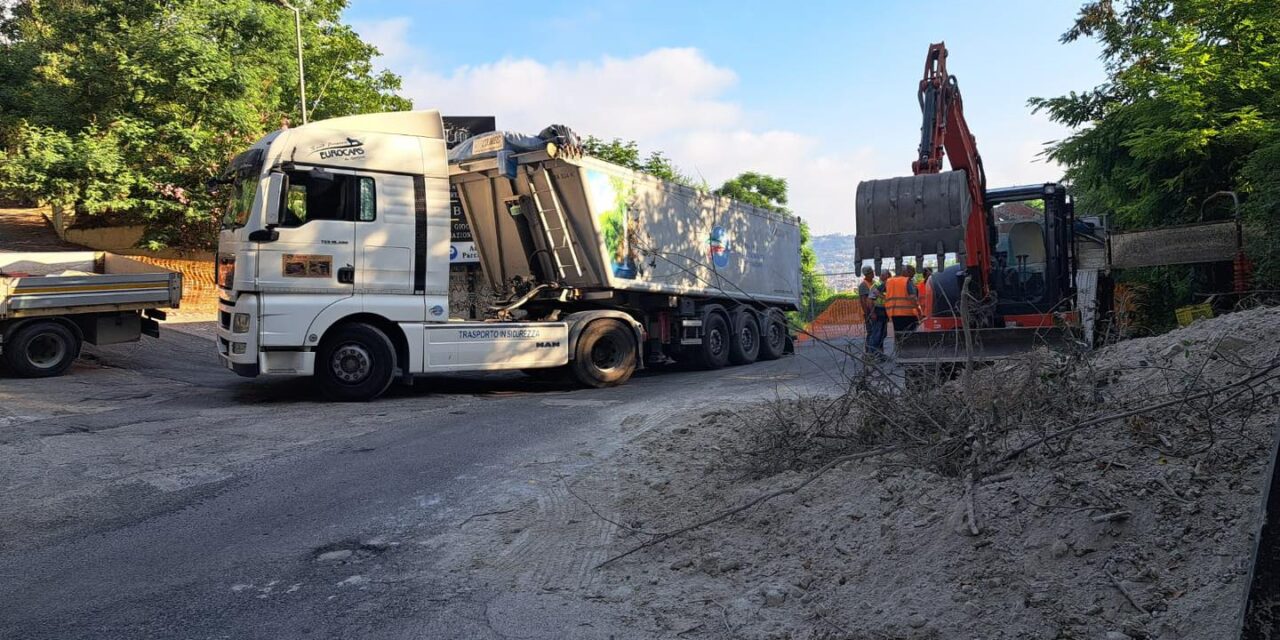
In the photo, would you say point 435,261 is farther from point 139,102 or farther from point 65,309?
point 139,102

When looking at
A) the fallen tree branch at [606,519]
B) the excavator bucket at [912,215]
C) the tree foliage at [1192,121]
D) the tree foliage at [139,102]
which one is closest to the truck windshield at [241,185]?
the fallen tree branch at [606,519]

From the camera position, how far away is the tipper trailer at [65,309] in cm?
1211

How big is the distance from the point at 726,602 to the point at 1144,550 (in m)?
1.59

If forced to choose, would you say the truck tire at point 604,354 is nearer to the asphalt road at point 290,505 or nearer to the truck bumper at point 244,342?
the asphalt road at point 290,505

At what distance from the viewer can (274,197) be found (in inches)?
373

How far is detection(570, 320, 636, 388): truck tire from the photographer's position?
11883 millimetres

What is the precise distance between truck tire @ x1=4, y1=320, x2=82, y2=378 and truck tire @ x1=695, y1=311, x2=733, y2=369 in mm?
9113

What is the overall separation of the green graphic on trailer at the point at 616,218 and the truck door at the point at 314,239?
10.6 feet

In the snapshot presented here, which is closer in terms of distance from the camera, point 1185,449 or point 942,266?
point 1185,449

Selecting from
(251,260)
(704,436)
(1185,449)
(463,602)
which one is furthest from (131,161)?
(1185,449)

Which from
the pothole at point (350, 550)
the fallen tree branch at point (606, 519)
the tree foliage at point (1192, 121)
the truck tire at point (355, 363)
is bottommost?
the pothole at point (350, 550)

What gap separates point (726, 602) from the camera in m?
3.78

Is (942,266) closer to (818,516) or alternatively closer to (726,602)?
(818,516)

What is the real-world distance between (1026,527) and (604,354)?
9.13m
